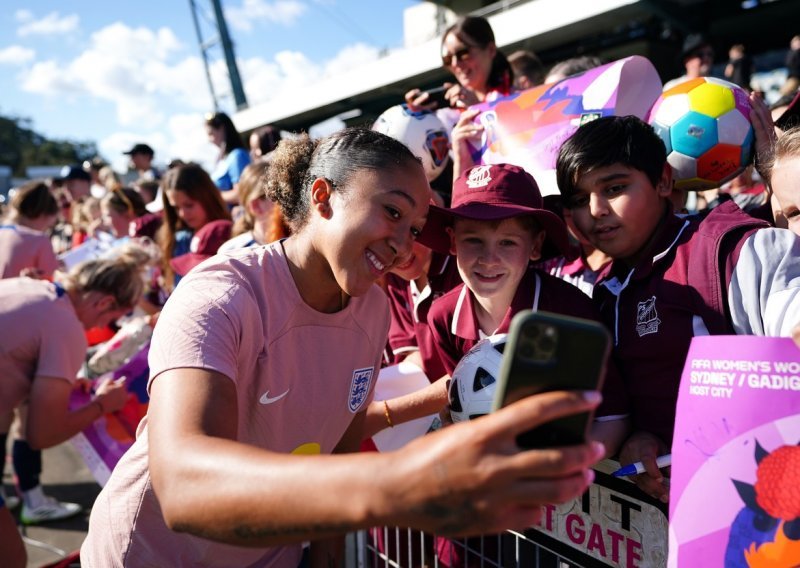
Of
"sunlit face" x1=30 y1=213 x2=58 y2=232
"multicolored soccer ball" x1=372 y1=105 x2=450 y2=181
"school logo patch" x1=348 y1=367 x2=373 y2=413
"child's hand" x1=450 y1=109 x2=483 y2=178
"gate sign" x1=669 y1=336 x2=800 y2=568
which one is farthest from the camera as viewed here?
"sunlit face" x1=30 y1=213 x2=58 y2=232

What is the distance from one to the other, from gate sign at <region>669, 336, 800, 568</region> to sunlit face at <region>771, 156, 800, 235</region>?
0.64 metres

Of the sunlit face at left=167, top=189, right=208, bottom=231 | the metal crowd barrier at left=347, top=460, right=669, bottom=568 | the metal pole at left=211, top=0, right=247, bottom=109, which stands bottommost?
the metal crowd barrier at left=347, top=460, right=669, bottom=568

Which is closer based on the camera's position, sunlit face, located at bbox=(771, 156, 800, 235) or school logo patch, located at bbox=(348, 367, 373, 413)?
sunlit face, located at bbox=(771, 156, 800, 235)

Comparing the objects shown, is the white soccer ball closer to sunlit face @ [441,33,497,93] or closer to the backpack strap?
the backpack strap

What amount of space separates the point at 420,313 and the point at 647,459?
126cm

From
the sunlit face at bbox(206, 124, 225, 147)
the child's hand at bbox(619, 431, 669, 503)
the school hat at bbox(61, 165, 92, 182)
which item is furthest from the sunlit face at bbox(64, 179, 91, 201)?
the child's hand at bbox(619, 431, 669, 503)

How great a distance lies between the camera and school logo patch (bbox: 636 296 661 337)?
6.02 feet

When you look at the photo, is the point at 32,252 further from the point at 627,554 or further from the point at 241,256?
the point at 627,554

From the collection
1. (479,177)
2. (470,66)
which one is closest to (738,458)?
(479,177)

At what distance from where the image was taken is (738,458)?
4.31 ft

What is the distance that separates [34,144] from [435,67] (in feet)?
246

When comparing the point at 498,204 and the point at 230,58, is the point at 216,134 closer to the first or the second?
the point at 498,204

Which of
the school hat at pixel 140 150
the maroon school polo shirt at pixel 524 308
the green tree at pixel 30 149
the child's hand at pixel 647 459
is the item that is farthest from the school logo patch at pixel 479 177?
the green tree at pixel 30 149

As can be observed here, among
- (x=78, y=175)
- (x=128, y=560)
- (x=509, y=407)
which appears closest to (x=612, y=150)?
(x=509, y=407)
